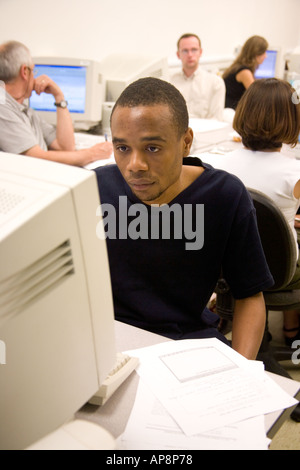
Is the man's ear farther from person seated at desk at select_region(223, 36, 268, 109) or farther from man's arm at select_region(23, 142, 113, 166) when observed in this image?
person seated at desk at select_region(223, 36, 268, 109)

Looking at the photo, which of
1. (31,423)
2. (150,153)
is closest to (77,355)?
(31,423)

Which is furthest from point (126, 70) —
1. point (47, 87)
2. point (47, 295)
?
point (47, 295)

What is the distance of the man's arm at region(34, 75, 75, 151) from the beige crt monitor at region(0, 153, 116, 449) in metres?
1.90

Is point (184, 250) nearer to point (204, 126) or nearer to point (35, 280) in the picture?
point (35, 280)

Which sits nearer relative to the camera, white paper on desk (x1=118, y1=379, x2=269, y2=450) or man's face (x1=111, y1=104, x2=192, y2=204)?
white paper on desk (x1=118, y1=379, x2=269, y2=450)

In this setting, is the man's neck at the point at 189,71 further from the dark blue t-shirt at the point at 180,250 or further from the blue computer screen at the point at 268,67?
the dark blue t-shirt at the point at 180,250

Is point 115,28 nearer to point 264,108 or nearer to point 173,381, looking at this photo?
point 264,108

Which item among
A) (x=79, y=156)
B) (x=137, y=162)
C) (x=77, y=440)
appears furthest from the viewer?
(x=79, y=156)

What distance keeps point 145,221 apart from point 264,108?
0.83 m

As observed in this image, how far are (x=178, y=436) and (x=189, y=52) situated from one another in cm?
367

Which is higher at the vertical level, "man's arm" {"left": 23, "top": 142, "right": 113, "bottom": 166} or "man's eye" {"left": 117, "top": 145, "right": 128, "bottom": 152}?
"man's eye" {"left": 117, "top": 145, "right": 128, "bottom": 152}

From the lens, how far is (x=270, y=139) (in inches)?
64.4

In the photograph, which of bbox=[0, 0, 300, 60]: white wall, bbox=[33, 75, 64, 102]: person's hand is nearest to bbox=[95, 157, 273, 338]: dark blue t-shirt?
bbox=[33, 75, 64, 102]: person's hand

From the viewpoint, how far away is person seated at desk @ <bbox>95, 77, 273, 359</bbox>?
3.43 ft
